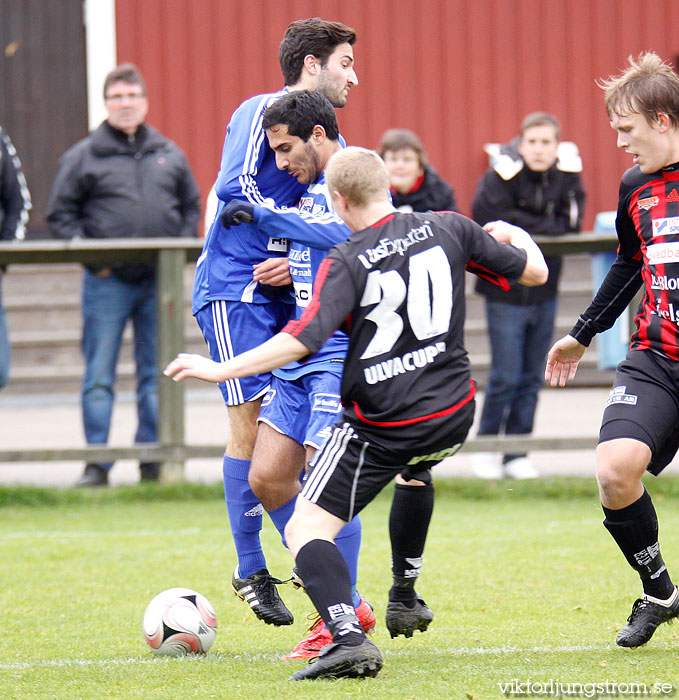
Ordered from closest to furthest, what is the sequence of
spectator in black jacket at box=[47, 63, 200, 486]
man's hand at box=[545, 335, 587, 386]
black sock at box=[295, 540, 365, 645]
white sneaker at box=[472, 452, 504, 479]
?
1. black sock at box=[295, 540, 365, 645]
2. man's hand at box=[545, 335, 587, 386]
3. spectator in black jacket at box=[47, 63, 200, 486]
4. white sneaker at box=[472, 452, 504, 479]

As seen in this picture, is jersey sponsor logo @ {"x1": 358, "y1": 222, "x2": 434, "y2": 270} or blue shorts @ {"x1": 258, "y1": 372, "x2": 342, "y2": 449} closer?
jersey sponsor logo @ {"x1": 358, "y1": 222, "x2": 434, "y2": 270}

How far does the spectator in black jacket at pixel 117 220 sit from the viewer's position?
848cm

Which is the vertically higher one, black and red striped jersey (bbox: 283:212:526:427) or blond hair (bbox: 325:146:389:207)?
blond hair (bbox: 325:146:389:207)

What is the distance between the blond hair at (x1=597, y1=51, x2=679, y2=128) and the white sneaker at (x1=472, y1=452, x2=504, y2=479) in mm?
4469

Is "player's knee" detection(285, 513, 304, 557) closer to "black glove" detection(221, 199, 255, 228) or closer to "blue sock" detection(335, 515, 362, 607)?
"blue sock" detection(335, 515, 362, 607)

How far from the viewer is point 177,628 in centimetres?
453

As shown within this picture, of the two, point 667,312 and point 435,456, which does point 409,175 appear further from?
point 435,456

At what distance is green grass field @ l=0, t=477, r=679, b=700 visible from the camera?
3.96 metres

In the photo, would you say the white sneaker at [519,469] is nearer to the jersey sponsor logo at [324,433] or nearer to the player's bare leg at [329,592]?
the jersey sponsor logo at [324,433]

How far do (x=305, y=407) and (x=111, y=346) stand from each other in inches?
157

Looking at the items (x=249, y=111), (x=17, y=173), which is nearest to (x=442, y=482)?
(x=17, y=173)

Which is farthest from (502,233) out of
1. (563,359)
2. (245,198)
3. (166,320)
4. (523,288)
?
(166,320)

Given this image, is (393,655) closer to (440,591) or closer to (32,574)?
(440,591)

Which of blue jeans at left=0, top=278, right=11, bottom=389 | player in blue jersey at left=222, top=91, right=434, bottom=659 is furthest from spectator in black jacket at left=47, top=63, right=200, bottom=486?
player in blue jersey at left=222, top=91, right=434, bottom=659
